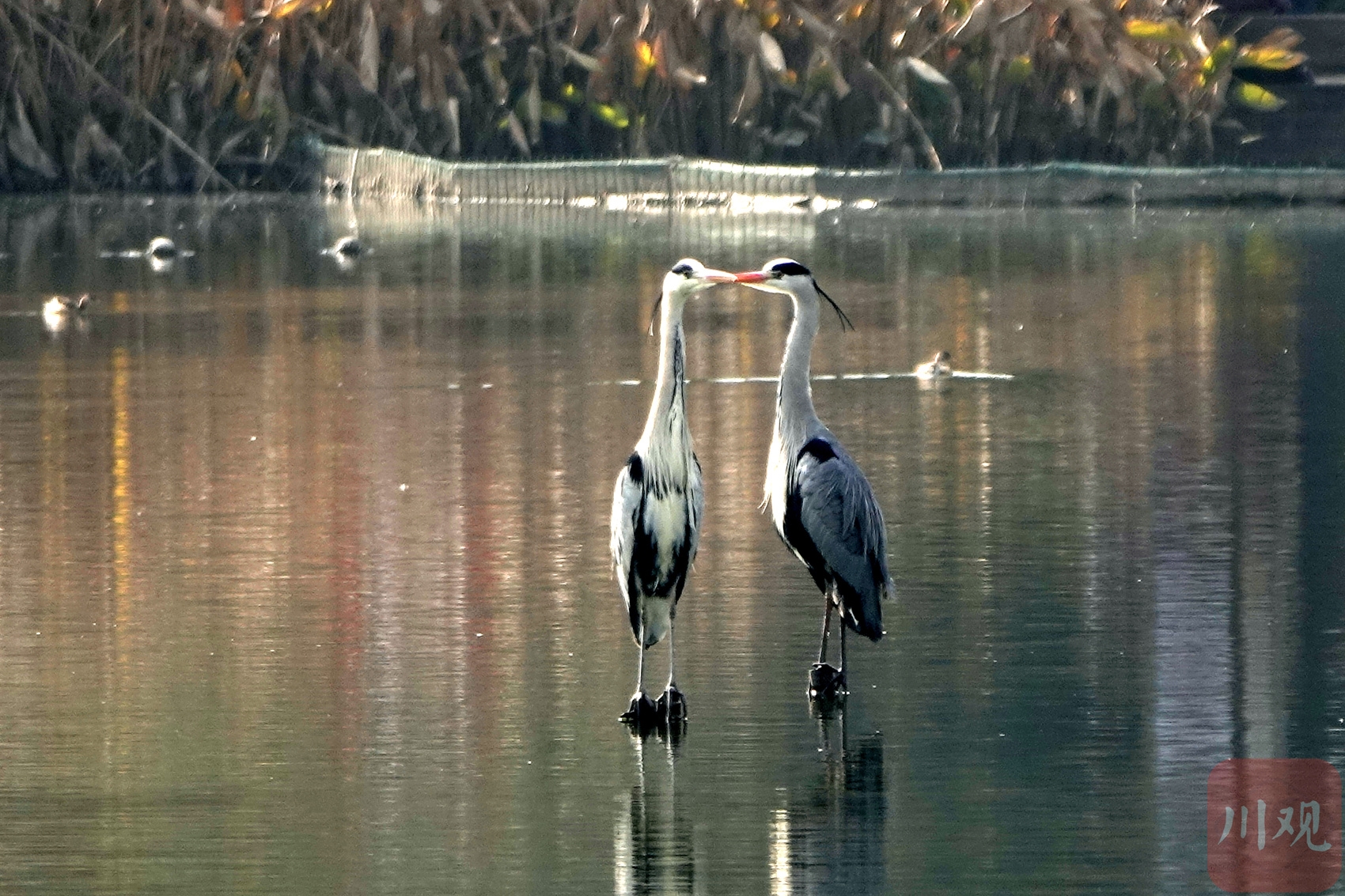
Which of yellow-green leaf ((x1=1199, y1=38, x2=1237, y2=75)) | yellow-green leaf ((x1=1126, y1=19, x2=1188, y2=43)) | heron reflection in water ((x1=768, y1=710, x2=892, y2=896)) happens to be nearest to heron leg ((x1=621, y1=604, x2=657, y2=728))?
heron reflection in water ((x1=768, y1=710, x2=892, y2=896))

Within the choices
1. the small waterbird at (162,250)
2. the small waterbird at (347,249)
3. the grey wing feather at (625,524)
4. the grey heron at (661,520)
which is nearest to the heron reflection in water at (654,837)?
the grey heron at (661,520)

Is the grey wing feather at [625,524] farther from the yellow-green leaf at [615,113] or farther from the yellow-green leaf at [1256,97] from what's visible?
the yellow-green leaf at [615,113]

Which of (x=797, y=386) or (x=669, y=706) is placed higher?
(x=797, y=386)

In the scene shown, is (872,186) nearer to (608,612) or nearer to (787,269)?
(608,612)

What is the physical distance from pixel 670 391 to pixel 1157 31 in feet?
125

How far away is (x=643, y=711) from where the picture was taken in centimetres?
867

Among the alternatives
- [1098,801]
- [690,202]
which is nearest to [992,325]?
[1098,801]

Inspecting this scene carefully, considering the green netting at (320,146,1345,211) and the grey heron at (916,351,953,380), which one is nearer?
the grey heron at (916,351,953,380)

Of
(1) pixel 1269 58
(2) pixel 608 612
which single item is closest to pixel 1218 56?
(1) pixel 1269 58

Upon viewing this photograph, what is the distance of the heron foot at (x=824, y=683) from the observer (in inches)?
357

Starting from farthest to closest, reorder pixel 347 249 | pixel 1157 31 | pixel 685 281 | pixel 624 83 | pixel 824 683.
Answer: pixel 624 83, pixel 1157 31, pixel 347 249, pixel 824 683, pixel 685 281

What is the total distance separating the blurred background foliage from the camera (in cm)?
4631

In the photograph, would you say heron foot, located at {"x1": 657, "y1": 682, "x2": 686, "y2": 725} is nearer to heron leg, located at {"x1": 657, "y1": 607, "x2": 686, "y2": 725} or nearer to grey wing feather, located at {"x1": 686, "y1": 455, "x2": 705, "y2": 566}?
heron leg, located at {"x1": 657, "y1": 607, "x2": 686, "y2": 725}

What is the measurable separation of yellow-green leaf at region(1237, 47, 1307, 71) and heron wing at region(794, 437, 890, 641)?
123ft
